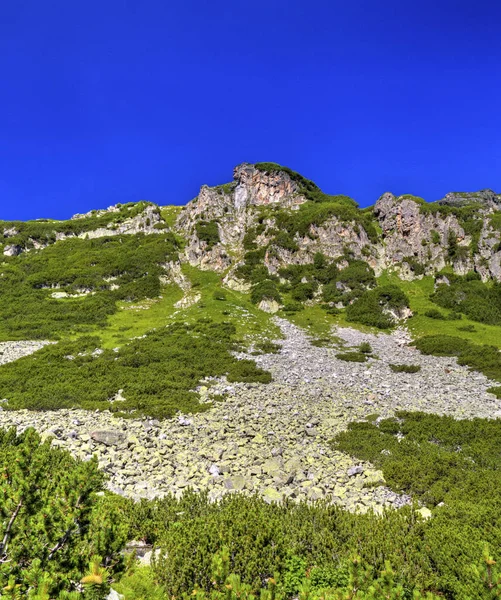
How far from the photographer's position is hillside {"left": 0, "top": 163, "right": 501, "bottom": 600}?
6.45 metres

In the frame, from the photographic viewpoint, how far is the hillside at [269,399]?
6449 millimetres

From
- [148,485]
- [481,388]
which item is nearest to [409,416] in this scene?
[481,388]

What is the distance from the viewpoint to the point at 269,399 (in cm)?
2103

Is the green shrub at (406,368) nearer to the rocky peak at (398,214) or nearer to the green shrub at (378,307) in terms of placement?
the green shrub at (378,307)

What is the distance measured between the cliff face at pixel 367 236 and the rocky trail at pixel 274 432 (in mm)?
37158

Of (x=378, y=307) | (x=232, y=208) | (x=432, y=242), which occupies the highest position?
(x=232, y=208)

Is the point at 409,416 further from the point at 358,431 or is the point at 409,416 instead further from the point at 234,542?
the point at 234,542

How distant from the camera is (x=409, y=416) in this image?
18172 mm

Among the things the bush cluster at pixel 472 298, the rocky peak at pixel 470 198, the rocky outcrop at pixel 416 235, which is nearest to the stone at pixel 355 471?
the bush cluster at pixel 472 298

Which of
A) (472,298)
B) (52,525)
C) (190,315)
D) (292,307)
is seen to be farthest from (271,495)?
(472,298)

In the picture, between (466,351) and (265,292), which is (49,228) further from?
(466,351)

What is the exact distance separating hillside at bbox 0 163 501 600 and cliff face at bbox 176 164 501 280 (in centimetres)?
46

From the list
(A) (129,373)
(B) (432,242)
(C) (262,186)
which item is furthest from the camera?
(C) (262,186)

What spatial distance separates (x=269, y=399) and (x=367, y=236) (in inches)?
2192
